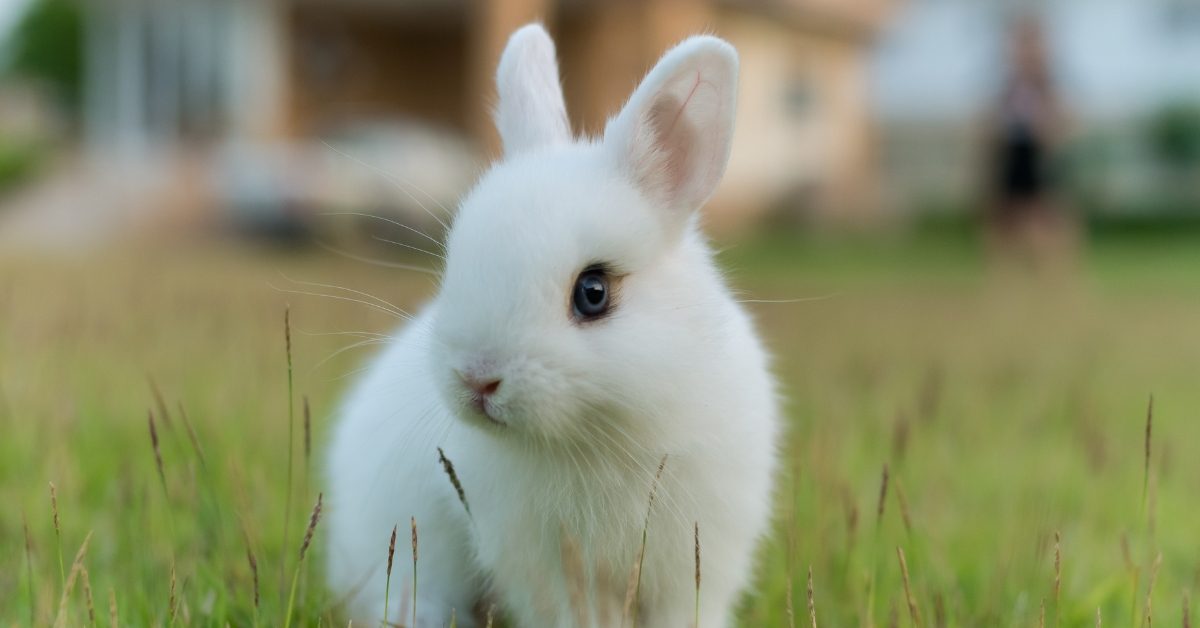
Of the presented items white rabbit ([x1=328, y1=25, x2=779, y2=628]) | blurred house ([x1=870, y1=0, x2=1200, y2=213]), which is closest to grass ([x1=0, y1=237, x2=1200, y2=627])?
white rabbit ([x1=328, y1=25, x2=779, y2=628])

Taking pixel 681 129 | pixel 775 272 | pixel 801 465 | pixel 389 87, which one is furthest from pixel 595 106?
pixel 681 129

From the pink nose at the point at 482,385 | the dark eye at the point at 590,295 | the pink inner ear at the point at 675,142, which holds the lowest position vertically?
the pink nose at the point at 482,385

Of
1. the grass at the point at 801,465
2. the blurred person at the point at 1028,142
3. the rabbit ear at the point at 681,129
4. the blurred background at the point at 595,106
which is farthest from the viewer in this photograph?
the blurred background at the point at 595,106

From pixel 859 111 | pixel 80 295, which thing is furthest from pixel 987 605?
pixel 859 111

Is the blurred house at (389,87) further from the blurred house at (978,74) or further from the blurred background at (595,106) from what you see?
the blurred house at (978,74)

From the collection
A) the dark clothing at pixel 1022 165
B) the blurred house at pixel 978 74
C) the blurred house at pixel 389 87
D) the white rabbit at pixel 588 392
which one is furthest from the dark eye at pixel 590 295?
the blurred house at pixel 978 74

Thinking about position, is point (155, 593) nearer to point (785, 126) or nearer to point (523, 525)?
point (523, 525)

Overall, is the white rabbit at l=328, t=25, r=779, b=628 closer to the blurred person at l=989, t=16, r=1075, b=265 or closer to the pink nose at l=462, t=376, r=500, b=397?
the pink nose at l=462, t=376, r=500, b=397
